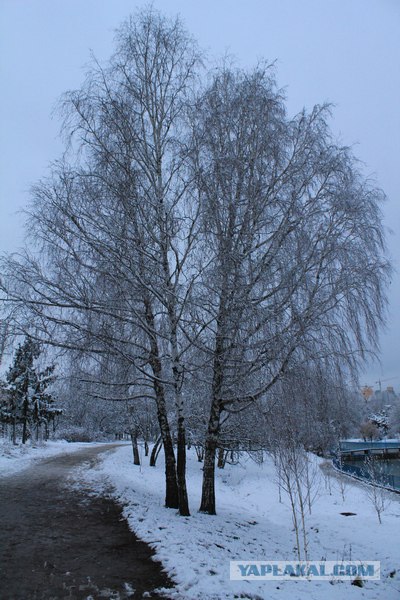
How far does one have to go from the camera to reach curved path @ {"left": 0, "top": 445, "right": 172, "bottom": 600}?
546 cm

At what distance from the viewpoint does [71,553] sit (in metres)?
7.01

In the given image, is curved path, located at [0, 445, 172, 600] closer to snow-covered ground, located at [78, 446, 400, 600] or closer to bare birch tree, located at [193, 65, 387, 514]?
snow-covered ground, located at [78, 446, 400, 600]

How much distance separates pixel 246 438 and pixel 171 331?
3.35 metres

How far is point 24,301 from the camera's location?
8172 millimetres

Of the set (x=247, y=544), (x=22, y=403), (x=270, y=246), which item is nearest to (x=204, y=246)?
(x=270, y=246)

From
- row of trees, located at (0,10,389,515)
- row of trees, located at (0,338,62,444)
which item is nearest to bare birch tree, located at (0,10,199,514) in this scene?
row of trees, located at (0,10,389,515)

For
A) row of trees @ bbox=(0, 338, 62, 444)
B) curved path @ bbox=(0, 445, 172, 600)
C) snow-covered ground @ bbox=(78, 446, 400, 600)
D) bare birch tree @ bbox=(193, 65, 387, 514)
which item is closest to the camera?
curved path @ bbox=(0, 445, 172, 600)

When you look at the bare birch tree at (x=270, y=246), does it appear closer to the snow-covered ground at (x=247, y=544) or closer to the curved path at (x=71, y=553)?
the snow-covered ground at (x=247, y=544)

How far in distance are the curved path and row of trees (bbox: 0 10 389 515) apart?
217 centimetres

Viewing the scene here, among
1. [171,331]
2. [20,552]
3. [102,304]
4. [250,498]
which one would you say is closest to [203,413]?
[171,331]

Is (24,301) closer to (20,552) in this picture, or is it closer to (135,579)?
(20,552)

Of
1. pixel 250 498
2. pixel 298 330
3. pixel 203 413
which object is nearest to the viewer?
pixel 298 330

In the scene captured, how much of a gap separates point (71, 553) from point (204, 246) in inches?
253

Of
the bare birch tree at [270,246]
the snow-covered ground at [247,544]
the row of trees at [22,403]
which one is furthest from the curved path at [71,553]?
the row of trees at [22,403]
